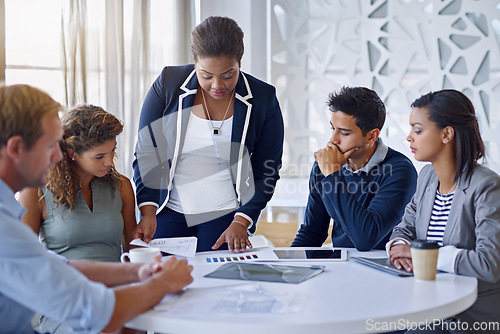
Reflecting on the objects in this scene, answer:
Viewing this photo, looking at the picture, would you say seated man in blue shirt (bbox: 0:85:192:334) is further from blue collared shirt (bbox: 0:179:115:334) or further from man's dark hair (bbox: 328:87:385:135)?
man's dark hair (bbox: 328:87:385:135)

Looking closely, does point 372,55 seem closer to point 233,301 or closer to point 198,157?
point 198,157

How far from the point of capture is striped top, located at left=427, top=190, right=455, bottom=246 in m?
1.67

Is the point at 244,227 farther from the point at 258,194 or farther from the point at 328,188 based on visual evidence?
the point at 328,188

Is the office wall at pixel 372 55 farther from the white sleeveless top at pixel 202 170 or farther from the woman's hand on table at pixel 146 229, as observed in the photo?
the woman's hand on table at pixel 146 229

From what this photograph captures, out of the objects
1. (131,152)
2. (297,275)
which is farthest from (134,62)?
(297,275)

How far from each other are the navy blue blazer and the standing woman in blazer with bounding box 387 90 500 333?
2.02 feet

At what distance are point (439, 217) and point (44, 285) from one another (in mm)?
1200

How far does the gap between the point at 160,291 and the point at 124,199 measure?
90cm

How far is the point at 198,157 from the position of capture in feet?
6.97

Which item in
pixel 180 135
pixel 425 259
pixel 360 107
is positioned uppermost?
pixel 360 107

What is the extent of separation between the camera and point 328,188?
192 centimetres

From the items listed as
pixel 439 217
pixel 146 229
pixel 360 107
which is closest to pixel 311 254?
pixel 439 217

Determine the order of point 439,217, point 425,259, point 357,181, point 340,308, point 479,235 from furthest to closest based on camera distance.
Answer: point 357,181
point 439,217
point 479,235
point 425,259
point 340,308

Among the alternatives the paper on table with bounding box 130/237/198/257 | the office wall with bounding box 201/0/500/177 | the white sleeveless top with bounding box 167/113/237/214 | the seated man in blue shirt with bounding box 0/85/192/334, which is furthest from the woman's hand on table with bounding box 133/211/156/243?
the office wall with bounding box 201/0/500/177
